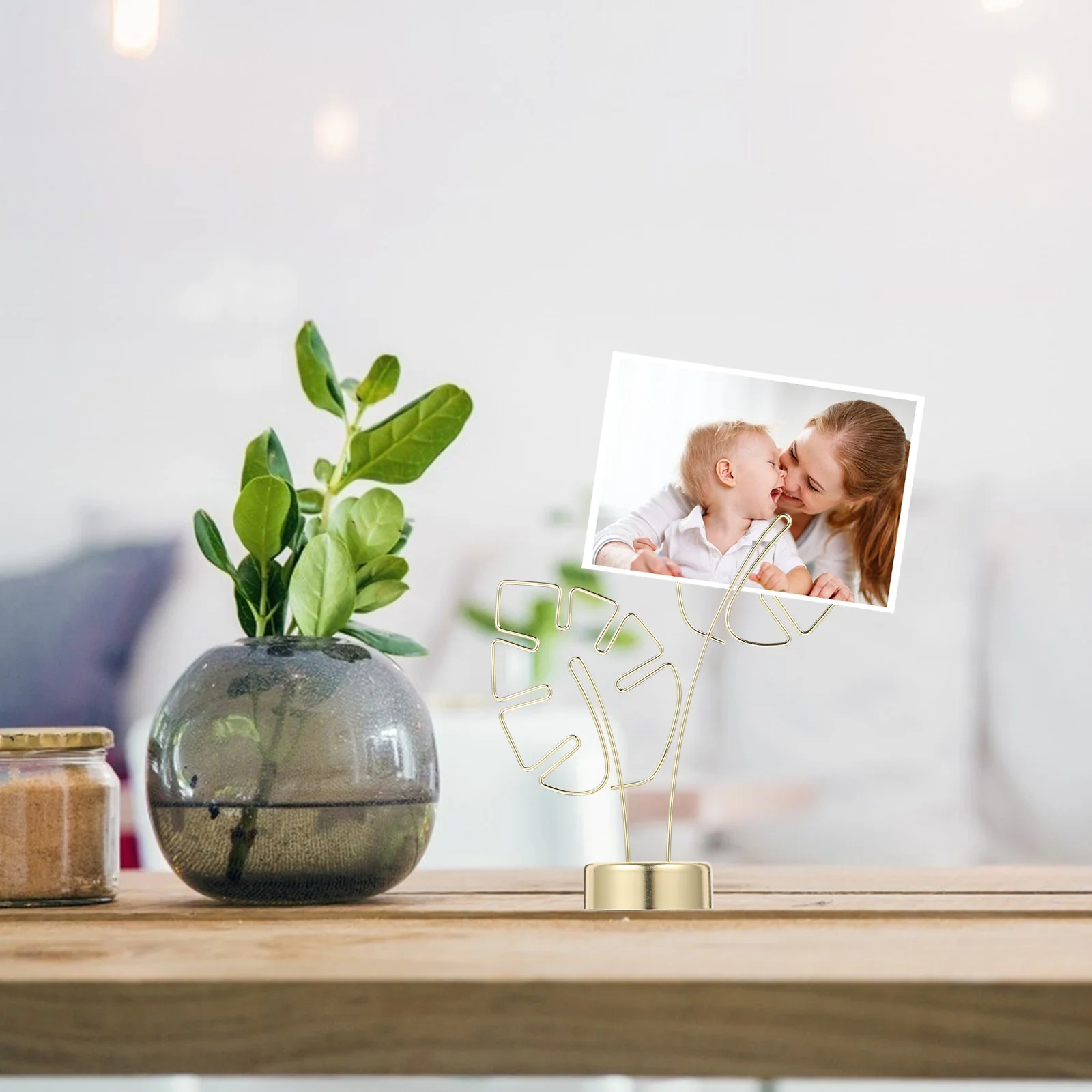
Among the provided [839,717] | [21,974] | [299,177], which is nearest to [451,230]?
[299,177]

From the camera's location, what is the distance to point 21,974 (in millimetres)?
528

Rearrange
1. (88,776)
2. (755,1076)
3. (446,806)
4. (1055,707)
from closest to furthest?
(755,1076), (88,776), (446,806), (1055,707)

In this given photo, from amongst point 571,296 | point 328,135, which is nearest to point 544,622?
point 571,296

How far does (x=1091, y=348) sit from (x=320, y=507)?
1885mm

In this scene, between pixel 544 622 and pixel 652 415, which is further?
pixel 544 622

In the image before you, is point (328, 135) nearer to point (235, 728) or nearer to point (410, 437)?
point (410, 437)

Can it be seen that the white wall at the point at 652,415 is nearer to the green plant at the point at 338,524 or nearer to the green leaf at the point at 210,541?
the green plant at the point at 338,524

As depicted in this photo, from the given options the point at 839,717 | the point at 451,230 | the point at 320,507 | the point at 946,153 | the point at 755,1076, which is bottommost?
the point at 839,717

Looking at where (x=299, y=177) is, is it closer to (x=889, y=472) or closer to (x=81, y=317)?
(x=81, y=317)

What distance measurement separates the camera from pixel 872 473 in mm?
793

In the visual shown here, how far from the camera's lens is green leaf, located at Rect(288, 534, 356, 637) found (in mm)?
768

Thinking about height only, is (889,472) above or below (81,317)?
below

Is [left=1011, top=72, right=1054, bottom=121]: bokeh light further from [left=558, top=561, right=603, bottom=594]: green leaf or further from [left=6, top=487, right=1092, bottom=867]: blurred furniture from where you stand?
[left=558, top=561, right=603, bottom=594]: green leaf

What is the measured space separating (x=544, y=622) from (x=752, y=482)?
152cm
